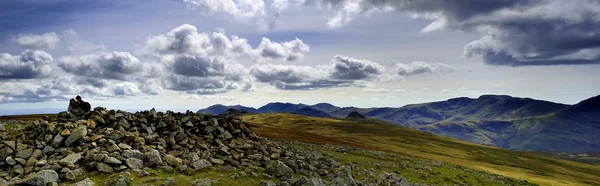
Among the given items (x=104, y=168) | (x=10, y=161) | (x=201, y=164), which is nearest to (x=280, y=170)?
(x=201, y=164)

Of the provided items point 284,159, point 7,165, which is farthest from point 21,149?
point 284,159

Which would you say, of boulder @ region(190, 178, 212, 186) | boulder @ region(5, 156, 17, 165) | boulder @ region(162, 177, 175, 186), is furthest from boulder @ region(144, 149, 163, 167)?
boulder @ region(5, 156, 17, 165)

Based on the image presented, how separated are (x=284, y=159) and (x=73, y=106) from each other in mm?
25375

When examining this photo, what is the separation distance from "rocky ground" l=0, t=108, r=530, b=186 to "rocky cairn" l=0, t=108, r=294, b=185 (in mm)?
63

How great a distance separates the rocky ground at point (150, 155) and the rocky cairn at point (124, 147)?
6cm

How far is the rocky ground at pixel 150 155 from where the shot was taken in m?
29.0

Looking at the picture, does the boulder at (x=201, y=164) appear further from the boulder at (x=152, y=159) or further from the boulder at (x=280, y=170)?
the boulder at (x=280, y=170)

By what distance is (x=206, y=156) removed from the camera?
35469 mm

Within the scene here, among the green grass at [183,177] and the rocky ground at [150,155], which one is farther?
the rocky ground at [150,155]

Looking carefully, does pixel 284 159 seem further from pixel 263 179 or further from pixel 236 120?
pixel 236 120

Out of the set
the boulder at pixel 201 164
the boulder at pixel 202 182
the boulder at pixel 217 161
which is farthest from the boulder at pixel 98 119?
the boulder at pixel 202 182

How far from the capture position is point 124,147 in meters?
32.5

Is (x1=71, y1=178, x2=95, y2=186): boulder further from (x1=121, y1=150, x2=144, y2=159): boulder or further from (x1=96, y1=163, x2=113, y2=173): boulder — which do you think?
(x1=121, y1=150, x2=144, y2=159): boulder

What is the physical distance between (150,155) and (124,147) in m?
2.58
